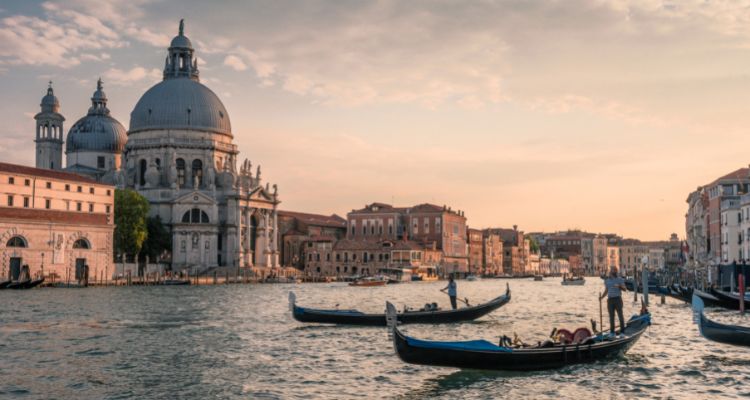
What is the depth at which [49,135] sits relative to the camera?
9294cm

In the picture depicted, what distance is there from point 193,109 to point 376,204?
25496 mm

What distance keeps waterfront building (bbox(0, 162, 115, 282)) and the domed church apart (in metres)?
17.5

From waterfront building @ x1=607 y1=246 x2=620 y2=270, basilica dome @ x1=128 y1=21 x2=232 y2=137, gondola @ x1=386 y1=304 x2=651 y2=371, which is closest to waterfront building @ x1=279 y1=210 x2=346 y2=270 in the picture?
basilica dome @ x1=128 y1=21 x2=232 y2=137

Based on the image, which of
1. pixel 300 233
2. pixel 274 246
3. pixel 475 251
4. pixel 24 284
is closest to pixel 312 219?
pixel 300 233

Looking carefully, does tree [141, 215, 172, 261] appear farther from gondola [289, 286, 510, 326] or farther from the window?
gondola [289, 286, 510, 326]

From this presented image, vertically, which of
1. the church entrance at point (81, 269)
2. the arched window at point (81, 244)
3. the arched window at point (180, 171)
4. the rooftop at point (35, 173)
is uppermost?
the arched window at point (180, 171)

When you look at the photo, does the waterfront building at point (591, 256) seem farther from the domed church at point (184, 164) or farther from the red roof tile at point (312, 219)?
the domed church at point (184, 164)

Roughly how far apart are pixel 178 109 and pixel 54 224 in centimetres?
3237

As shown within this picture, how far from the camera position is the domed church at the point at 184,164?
80.6m

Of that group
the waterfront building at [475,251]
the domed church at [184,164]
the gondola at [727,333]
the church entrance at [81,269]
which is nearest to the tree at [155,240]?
the domed church at [184,164]

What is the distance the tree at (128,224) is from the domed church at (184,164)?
8058 millimetres

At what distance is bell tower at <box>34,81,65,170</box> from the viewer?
9194cm

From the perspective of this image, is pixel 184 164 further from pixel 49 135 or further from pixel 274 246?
pixel 49 135

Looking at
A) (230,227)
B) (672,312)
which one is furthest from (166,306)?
(230,227)
